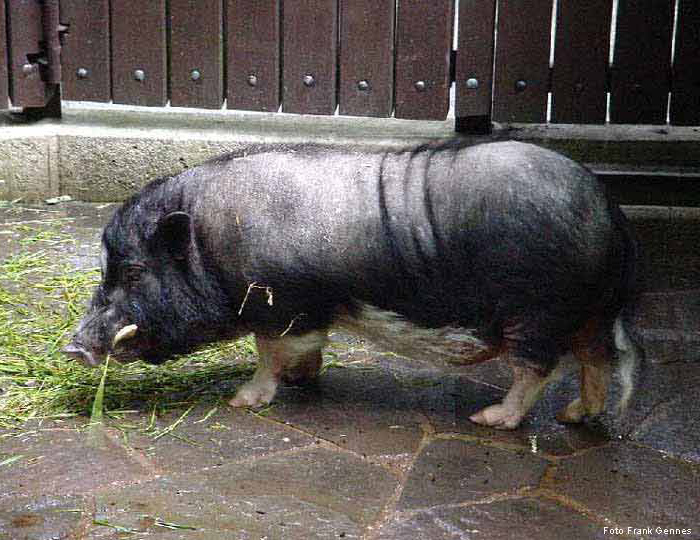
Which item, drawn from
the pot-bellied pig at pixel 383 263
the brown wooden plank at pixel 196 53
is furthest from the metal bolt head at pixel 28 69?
the pot-bellied pig at pixel 383 263

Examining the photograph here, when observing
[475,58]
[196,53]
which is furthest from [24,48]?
[475,58]

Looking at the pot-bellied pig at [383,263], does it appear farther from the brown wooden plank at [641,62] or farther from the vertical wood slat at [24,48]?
the vertical wood slat at [24,48]

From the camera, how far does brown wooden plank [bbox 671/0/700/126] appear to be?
6.48 metres

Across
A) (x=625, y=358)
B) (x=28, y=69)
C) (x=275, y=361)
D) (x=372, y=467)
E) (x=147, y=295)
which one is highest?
(x=28, y=69)

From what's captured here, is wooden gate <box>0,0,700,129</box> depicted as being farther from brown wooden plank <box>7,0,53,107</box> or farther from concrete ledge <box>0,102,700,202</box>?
concrete ledge <box>0,102,700,202</box>

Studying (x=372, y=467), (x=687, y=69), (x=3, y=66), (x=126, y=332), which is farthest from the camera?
(x=3, y=66)

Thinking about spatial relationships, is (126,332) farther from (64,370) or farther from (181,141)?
(181,141)

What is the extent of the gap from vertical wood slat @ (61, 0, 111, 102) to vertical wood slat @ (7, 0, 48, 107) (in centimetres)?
16

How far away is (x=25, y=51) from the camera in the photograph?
7.02 m

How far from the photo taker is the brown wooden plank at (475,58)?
6578mm

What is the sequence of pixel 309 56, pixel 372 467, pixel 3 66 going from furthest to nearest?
pixel 3 66
pixel 309 56
pixel 372 467

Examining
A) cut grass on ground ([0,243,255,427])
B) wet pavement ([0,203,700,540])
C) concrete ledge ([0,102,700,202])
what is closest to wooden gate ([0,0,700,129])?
concrete ledge ([0,102,700,202])

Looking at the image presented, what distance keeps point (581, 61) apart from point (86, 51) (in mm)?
2991

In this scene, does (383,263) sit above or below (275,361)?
above
